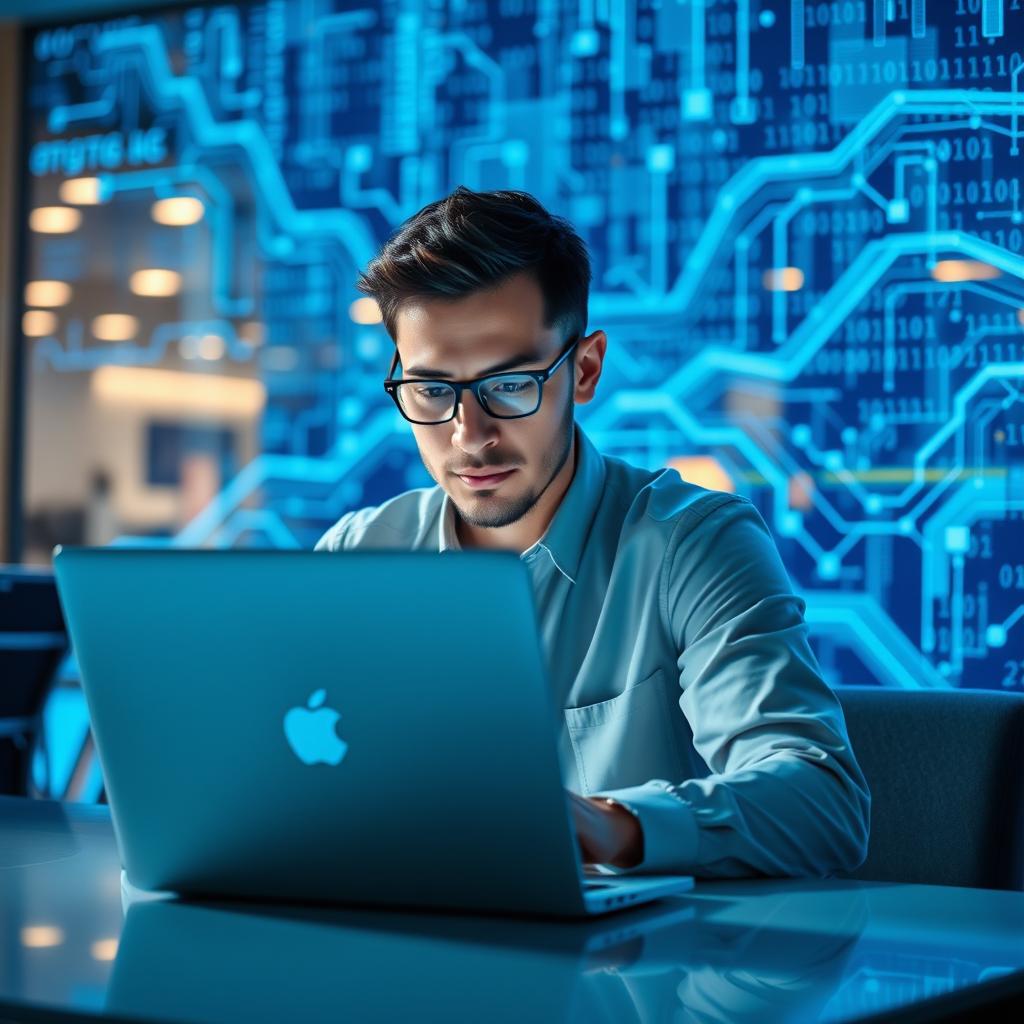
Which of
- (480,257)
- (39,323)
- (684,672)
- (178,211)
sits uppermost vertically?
(178,211)

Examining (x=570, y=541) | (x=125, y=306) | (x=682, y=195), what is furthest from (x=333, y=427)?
(x=570, y=541)

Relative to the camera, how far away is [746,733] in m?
1.38

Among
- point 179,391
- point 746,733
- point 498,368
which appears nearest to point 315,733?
point 746,733

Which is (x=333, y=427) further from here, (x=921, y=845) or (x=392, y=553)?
(x=392, y=553)

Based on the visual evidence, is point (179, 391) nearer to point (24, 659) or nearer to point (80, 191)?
point (80, 191)

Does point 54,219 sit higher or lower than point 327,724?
higher

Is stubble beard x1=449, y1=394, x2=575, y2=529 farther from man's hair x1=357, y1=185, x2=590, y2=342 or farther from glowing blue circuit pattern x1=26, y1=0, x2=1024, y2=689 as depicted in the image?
glowing blue circuit pattern x1=26, y1=0, x2=1024, y2=689

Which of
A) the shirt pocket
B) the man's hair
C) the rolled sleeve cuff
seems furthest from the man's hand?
the man's hair

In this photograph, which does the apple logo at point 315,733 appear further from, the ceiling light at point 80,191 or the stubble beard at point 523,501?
the ceiling light at point 80,191

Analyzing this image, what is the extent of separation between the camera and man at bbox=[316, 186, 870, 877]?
141 cm

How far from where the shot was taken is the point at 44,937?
38.4 inches

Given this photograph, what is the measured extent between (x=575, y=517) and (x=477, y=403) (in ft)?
0.59

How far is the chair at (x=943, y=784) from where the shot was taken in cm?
149

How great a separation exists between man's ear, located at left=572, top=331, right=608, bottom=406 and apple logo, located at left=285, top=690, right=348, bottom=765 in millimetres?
872
